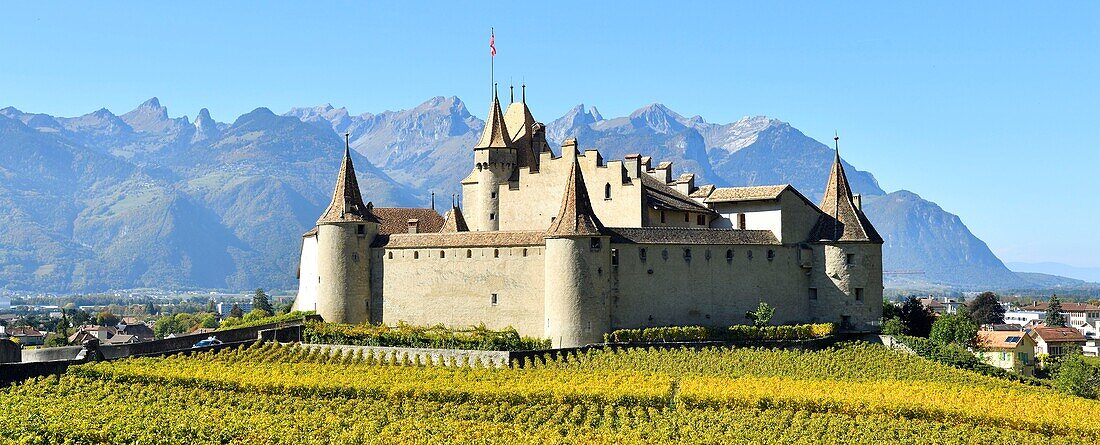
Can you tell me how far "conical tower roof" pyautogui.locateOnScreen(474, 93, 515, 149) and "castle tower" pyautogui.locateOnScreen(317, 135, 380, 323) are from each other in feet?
28.6

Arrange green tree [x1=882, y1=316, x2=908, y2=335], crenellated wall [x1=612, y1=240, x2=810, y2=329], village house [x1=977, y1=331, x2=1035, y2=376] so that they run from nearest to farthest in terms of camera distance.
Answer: crenellated wall [x1=612, y1=240, x2=810, y2=329]
green tree [x1=882, y1=316, x2=908, y2=335]
village house [x1=977, y1=331, x2=1035, y2=376]

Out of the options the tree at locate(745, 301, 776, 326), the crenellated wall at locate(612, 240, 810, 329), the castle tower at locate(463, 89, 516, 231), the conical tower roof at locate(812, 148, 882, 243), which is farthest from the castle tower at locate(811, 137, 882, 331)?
the castle tower at locate(463, 89, 516, 231)

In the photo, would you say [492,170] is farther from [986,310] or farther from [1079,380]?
[986,310]

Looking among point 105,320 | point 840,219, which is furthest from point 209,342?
point 105,320

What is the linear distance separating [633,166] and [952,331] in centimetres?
2202

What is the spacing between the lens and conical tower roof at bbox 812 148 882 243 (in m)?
68.3

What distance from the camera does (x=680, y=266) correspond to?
212 feet

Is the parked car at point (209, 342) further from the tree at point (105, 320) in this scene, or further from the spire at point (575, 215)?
the tree at point (105, 320)

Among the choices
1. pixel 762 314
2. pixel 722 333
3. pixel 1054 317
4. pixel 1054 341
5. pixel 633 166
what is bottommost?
pixel 1054 341

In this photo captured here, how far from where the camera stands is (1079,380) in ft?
219

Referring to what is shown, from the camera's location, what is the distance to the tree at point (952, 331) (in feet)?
237

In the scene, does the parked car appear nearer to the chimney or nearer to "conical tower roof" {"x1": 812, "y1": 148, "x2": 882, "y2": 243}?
the chimney

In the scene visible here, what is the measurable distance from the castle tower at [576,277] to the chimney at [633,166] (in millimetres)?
7753

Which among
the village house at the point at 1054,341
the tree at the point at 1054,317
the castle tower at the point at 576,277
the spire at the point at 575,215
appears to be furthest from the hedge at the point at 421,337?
the tree at the point at 1054,317
